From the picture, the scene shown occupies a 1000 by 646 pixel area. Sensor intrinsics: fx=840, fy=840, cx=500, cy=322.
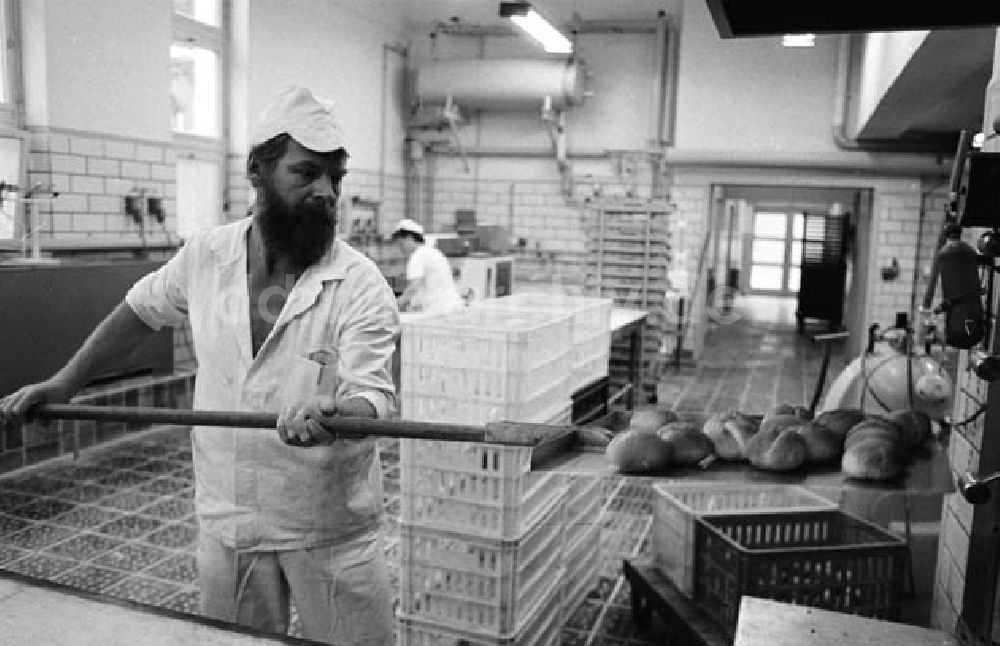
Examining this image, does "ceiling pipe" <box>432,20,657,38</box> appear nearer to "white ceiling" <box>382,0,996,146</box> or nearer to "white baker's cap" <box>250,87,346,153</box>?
"white ceiling" <box>382,0,996,146</box>

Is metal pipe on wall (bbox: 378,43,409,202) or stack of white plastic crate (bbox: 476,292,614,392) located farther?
metal pipe on wall (bbox: 378,43,409,202)

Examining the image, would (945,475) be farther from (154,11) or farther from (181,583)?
(154,11)

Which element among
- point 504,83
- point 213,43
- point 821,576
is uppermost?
point 504,83

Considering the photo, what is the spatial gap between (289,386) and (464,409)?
811 millimetres

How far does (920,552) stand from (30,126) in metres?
5.33

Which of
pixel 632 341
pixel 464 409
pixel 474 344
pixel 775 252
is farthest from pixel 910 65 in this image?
pixel 775 252

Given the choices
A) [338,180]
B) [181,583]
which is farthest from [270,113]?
[181,583]

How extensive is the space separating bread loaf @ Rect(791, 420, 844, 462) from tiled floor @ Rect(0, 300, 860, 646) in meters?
1.25

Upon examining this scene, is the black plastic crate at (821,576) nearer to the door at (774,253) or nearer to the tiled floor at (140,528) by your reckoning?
the tiled floor at (140,528)

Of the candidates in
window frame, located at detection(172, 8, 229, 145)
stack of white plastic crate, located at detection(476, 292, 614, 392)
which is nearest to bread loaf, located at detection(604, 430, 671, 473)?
stack of white plastic crate, located at detection(476, 292, 614, 392)

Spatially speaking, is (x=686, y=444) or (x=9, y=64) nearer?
(x=686, y=444)

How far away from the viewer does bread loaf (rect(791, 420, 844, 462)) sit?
217 centimetres

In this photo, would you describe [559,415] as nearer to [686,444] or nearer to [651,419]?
[651,419]

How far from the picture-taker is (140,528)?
4.04 meters
